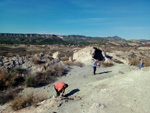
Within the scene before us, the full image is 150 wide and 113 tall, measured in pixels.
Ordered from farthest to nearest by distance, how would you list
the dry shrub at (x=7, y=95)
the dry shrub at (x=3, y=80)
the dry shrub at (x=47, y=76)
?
the dry shrub at (x=47, y=76) < the dry shrub at (x=3, y=80) < the dry shrub at (x=7, y=95)

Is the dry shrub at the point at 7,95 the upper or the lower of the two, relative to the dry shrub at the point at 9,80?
lower

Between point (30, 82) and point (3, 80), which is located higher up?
point (3, 80)

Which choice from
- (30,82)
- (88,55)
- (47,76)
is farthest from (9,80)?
(88,55)

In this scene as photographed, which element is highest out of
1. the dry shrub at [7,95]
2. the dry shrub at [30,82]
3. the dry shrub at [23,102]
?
the dry shrub at [23,102]

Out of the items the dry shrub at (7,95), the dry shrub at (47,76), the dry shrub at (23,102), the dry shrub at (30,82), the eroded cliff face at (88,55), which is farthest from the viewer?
the eroded cliff face at (88,55)

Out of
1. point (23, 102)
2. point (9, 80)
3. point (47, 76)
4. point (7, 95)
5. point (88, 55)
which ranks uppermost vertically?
point (88, 55)

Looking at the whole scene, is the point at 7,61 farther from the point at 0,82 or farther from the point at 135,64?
the point at 135,64

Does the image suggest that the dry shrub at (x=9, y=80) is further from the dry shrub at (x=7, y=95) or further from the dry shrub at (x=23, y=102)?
the dry shrub at (x=23, y=102)

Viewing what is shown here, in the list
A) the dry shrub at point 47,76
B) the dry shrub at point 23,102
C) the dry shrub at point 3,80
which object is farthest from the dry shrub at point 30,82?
the dry shrub at point 23,102

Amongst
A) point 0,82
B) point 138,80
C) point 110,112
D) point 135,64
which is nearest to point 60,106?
point 110,112

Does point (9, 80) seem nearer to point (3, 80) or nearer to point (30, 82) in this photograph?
point (3, 80)

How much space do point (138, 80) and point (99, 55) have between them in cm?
1112

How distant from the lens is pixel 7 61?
32.0 ft

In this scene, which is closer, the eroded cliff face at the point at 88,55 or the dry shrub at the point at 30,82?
the dry shrub at the point at 30,82
